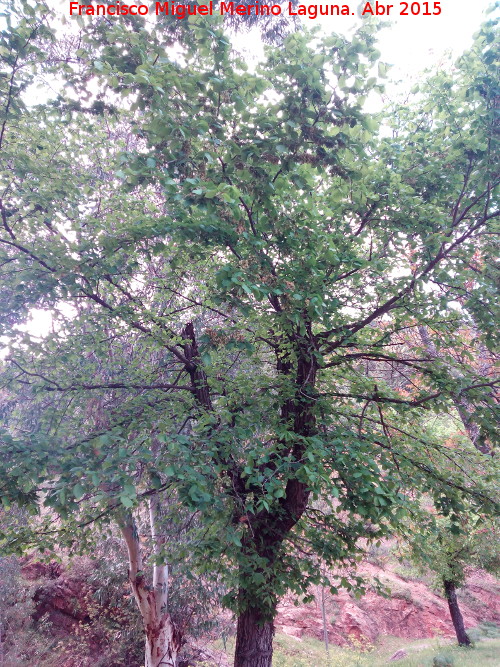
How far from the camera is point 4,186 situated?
3926 millimetres

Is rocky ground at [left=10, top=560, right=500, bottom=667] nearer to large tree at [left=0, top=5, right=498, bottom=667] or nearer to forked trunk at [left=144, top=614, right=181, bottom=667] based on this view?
forked trunk at [left=144, top=614, right=181, bottom=667]

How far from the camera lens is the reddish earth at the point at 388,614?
14.8m

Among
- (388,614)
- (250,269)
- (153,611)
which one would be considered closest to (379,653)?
(388,614)

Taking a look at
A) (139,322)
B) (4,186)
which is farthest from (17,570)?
(4,186)

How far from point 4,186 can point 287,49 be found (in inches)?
117

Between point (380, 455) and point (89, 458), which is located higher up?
point (380, 455)

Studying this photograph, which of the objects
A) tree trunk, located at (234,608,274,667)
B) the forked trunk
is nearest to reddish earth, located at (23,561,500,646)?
the forked trunk

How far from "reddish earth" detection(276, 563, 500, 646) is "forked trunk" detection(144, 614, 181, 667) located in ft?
29.8

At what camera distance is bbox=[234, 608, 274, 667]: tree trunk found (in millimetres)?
4523

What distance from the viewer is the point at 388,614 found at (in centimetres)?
1611

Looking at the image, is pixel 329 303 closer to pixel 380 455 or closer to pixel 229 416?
pixel 229 416

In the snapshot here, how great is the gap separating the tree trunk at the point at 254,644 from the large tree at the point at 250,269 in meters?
0.03

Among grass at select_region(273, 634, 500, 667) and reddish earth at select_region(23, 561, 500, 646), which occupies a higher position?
reddish earth at select_region(23, 561, 500, 646)

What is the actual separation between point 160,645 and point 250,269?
6817mm
